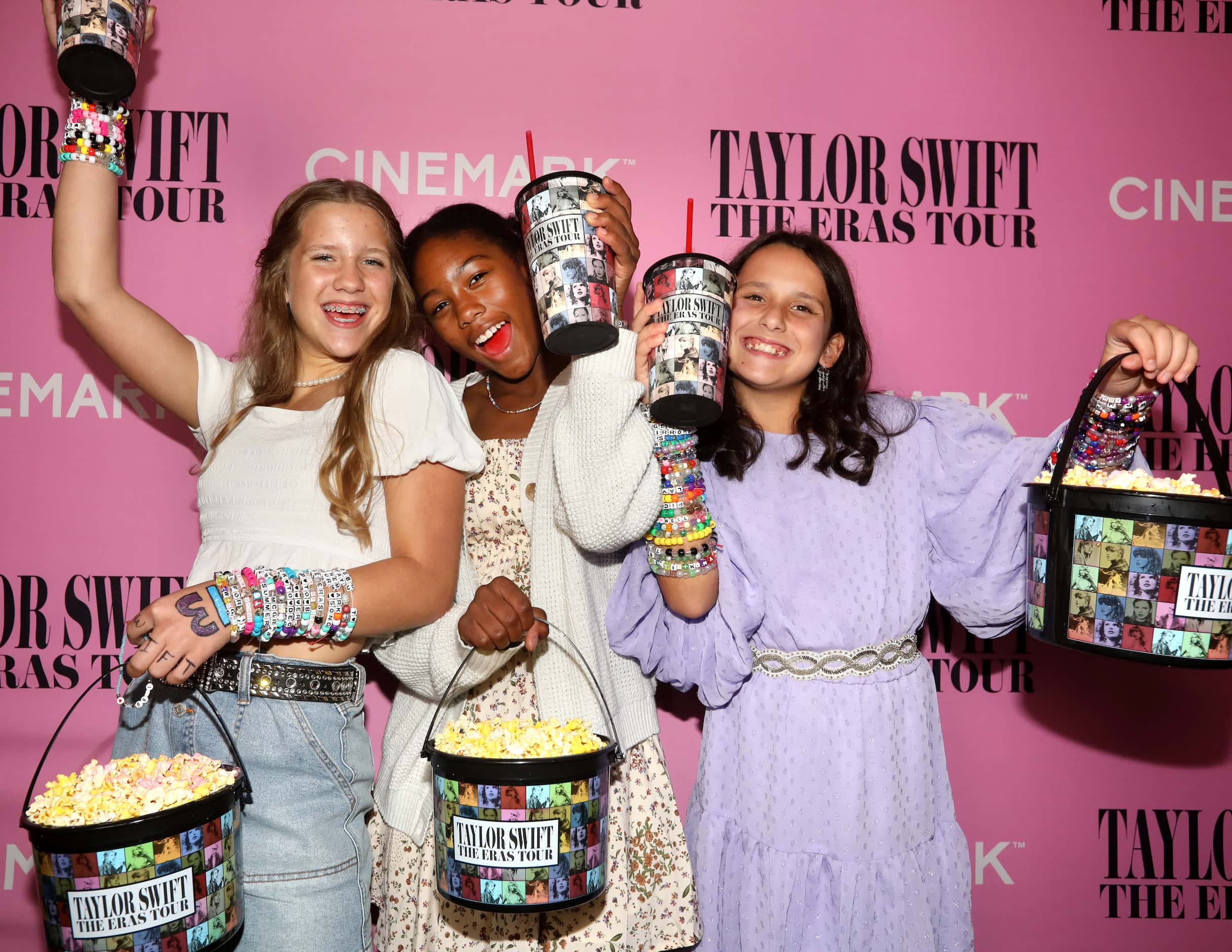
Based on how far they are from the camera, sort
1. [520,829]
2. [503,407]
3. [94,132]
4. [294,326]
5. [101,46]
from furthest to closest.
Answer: [503,407]
[294,326]
[94,132]
[101,46]
[520,829]

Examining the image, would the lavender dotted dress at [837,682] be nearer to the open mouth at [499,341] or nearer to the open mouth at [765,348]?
the open mouth at [765,348]

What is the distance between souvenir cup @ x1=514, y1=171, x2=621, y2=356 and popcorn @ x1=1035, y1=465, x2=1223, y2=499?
0.71 meters

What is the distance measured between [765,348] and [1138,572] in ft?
2.20

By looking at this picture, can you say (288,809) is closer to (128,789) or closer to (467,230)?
(128,789)

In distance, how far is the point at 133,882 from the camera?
1084 millimetres

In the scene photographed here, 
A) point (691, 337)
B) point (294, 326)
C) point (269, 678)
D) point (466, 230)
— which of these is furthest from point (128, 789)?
point (466, 230)

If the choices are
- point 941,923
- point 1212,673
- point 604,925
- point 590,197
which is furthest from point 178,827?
point 1212,673

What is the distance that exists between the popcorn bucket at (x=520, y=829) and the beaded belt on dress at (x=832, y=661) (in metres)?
0.48

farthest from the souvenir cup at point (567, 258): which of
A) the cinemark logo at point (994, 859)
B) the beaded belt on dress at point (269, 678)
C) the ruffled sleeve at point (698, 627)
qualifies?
the cinemark logo at point (994, 859)

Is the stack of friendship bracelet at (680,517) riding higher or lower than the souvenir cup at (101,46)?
lower

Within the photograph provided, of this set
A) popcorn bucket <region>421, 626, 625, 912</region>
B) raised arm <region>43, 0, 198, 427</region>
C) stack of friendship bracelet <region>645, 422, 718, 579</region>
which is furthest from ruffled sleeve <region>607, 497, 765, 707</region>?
raised arm <region>43, 0, 198, 427</region>

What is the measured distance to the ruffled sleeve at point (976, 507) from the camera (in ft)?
5.26

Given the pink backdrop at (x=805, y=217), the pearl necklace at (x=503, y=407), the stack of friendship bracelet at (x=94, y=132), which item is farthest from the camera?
the pink backdrop at (x=805, y=217)

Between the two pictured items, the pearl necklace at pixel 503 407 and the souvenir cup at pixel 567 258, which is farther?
the pearl necklace at pixel 503 407
